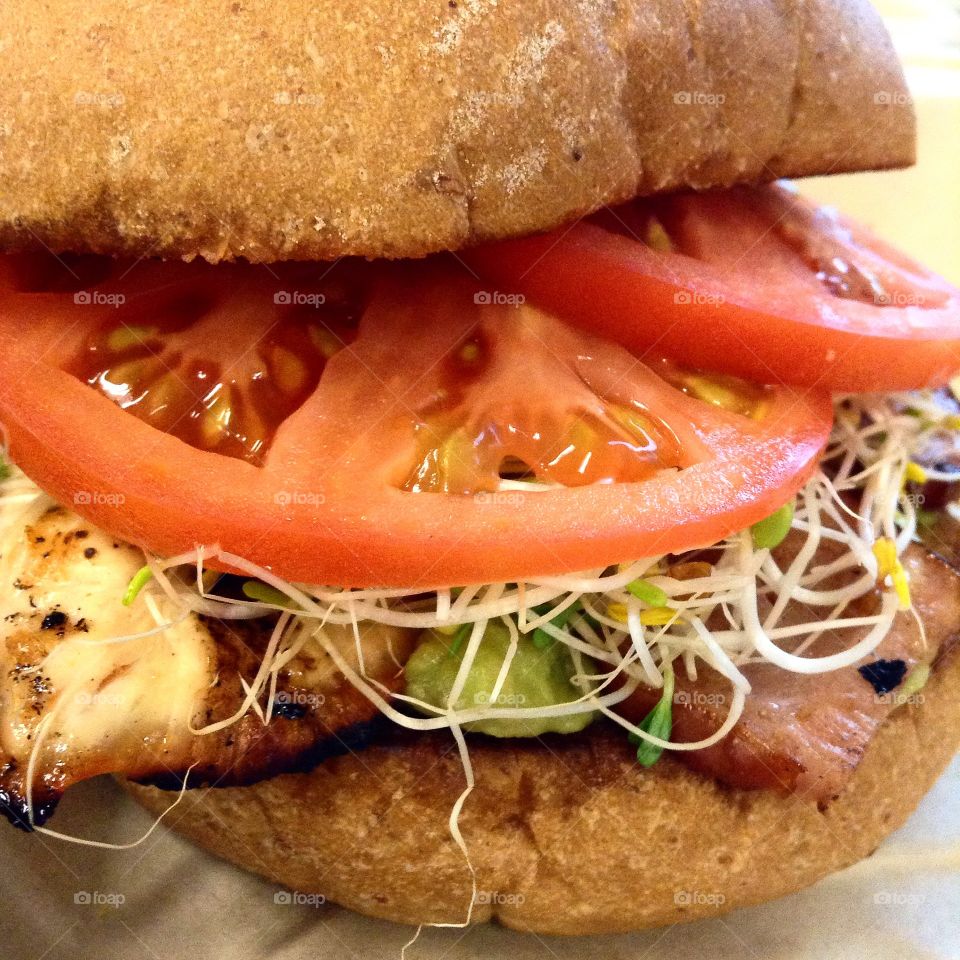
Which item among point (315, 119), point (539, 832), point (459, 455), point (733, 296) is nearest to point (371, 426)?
point (459, 455)

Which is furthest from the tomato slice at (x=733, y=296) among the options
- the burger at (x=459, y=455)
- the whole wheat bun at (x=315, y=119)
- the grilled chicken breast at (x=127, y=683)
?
the grilled chicken breast at (x=127, y=683)

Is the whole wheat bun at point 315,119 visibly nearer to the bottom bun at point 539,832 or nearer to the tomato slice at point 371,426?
the tomato slice at point 371,426

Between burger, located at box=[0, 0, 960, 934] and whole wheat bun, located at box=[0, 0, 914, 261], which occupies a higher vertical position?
whole wheat bun, located at box=[0, 0, 914, 261]

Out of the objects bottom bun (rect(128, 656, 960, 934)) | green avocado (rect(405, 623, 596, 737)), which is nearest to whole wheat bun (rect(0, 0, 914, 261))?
green avocado (rect(405, 623, 596, 737))

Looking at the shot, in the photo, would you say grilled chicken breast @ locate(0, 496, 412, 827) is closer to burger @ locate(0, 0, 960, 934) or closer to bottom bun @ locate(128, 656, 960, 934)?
burger @ locate(0, 0, 960, 934)

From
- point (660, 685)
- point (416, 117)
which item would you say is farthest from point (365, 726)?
point (416, 117)

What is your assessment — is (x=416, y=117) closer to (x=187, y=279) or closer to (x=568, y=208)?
(x=568, y=208)

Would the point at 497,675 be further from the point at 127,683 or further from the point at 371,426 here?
the point at 127,683
